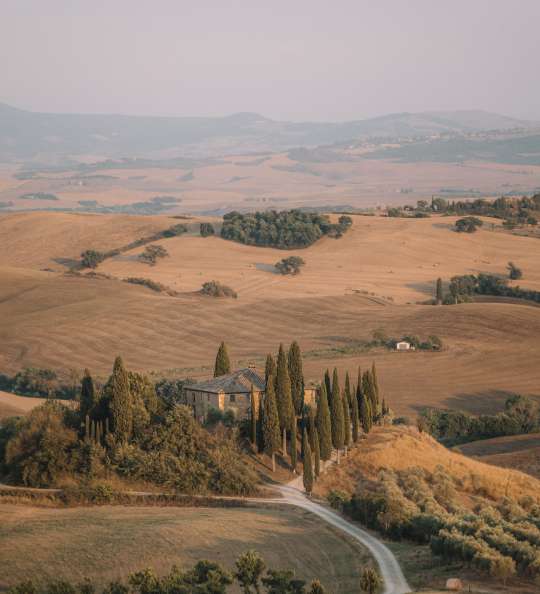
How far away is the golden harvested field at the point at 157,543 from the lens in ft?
95.0

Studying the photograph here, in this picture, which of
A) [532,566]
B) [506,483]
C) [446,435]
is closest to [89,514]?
[532,566]

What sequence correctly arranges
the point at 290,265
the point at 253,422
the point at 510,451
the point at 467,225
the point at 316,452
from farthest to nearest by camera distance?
the point at 467,225
the point at 290,265
the point at 510,451
the point at 253,422
the point at 316,452

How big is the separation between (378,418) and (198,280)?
54.3 metres

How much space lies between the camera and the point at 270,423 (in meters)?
43.9

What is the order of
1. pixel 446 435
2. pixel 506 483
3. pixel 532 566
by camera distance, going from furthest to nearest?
pixel 446 435
pixel 506 483
pixel 532 566

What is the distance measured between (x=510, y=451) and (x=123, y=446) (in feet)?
69.2

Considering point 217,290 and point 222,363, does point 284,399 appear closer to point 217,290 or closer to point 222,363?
point 222,363

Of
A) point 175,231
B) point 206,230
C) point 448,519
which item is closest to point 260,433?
point 448,519

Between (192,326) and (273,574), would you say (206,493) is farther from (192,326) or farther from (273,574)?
(192,326)

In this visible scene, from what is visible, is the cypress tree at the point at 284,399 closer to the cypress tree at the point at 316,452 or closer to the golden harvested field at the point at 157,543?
the cypress tree at the point at 316,452

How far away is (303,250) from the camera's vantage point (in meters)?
119

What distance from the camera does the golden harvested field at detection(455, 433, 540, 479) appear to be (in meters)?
50.7

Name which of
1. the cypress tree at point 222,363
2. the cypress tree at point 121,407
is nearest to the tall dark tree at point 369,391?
the cypress tree at point 222,363

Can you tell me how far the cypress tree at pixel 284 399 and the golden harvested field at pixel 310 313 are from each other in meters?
17.7
